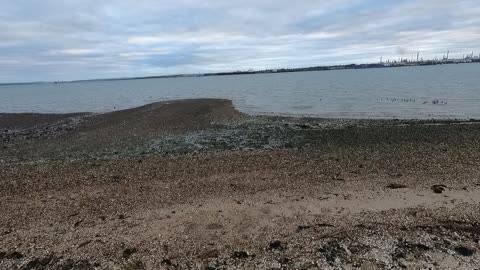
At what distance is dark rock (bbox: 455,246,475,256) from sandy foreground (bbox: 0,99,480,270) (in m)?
0.02

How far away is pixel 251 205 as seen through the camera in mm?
7914

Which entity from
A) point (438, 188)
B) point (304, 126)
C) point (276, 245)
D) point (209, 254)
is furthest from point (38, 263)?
point (304, 126)

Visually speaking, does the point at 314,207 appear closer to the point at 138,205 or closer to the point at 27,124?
the point at 138,205

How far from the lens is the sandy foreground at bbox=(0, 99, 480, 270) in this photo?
5707 mm

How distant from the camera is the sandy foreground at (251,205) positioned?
18.7ft

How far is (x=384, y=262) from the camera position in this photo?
5305mm

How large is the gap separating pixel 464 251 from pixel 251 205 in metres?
4.06

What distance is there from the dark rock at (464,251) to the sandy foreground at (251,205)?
0.08 ft

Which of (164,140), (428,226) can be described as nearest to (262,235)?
(428,226)

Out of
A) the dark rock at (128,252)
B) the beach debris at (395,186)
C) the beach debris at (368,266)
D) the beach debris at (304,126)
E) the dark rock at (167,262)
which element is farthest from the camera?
the beach debris at (304,126)

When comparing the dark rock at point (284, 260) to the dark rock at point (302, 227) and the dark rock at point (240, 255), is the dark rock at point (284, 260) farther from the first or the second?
the dark rock at point (302, 227)

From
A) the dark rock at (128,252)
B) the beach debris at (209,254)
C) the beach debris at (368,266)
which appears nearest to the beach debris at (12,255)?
the dark rock at (128,252)

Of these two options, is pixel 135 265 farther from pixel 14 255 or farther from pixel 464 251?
pixel 464 251

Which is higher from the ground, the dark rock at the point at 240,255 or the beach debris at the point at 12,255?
the beach debris at the point at 12,255
